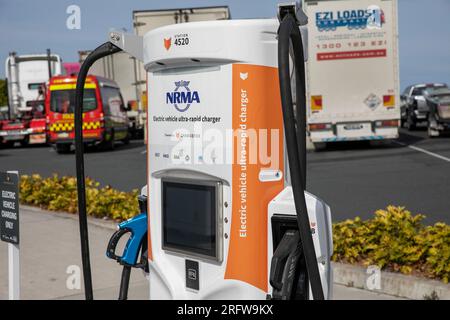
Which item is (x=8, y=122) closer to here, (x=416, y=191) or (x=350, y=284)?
(x=416, y=191)

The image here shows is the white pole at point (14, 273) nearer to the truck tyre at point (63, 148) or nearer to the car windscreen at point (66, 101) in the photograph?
the car windscreen at point (66, 101)

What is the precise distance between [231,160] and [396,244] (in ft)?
10.0

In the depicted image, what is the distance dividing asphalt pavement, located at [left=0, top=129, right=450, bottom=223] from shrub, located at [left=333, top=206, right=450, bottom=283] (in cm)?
262

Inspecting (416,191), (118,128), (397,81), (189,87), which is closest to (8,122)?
(118,128)

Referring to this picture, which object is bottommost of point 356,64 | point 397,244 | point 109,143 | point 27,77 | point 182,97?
point 397,244

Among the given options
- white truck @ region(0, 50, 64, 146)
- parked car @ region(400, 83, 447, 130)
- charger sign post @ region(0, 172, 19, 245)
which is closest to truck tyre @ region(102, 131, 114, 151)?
white truck @ region(0, 50, 64, 146)

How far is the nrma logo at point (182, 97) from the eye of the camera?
3459 mm

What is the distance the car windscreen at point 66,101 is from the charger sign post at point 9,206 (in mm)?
18945

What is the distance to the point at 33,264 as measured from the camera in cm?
723

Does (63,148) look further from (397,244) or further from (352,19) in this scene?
(397,244)

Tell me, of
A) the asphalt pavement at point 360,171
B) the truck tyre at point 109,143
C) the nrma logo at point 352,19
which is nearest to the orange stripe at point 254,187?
the asphalt pavement at point 360,171

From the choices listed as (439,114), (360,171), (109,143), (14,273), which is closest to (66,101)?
(109,143)

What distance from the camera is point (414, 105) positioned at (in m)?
27.6

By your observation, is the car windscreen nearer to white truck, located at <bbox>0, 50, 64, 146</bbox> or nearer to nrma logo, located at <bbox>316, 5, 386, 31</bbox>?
white truck, located at <bbox>0, 50, 64, 146</bbox>
